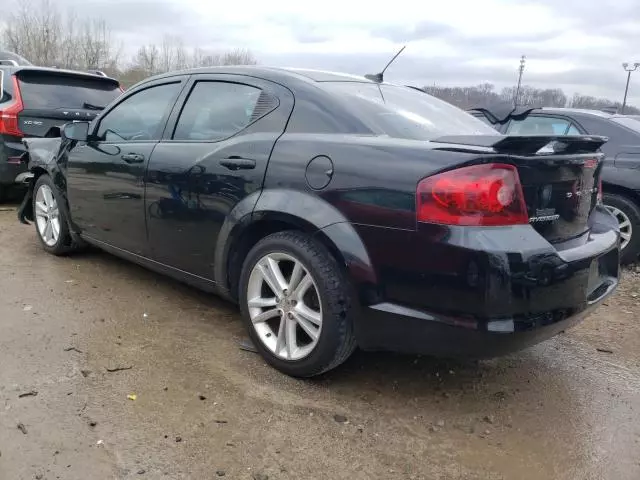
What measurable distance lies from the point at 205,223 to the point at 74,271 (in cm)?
197

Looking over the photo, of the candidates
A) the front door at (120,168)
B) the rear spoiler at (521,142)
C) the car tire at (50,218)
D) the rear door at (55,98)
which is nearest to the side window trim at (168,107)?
the front door at (120,168)

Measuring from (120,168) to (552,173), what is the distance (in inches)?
110

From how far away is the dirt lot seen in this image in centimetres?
232

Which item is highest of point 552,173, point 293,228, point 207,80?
point 207,80

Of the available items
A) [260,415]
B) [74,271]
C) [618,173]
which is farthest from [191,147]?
[618,173]

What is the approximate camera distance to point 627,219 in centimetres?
546

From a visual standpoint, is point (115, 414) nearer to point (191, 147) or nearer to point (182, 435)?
point (182, 435)

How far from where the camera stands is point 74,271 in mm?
4691

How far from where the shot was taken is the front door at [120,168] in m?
3.80

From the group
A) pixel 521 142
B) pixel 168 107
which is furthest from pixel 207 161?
pixel 521 142

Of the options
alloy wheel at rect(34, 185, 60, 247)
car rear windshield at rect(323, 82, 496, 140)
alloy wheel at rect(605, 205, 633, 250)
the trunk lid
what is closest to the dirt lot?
the trunk lid

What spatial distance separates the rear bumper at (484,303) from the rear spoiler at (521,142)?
0.37 meters

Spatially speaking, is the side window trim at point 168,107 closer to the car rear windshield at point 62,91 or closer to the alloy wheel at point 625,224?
the car rear windshield at point 62,91

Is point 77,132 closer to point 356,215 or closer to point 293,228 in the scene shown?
point 293,228
